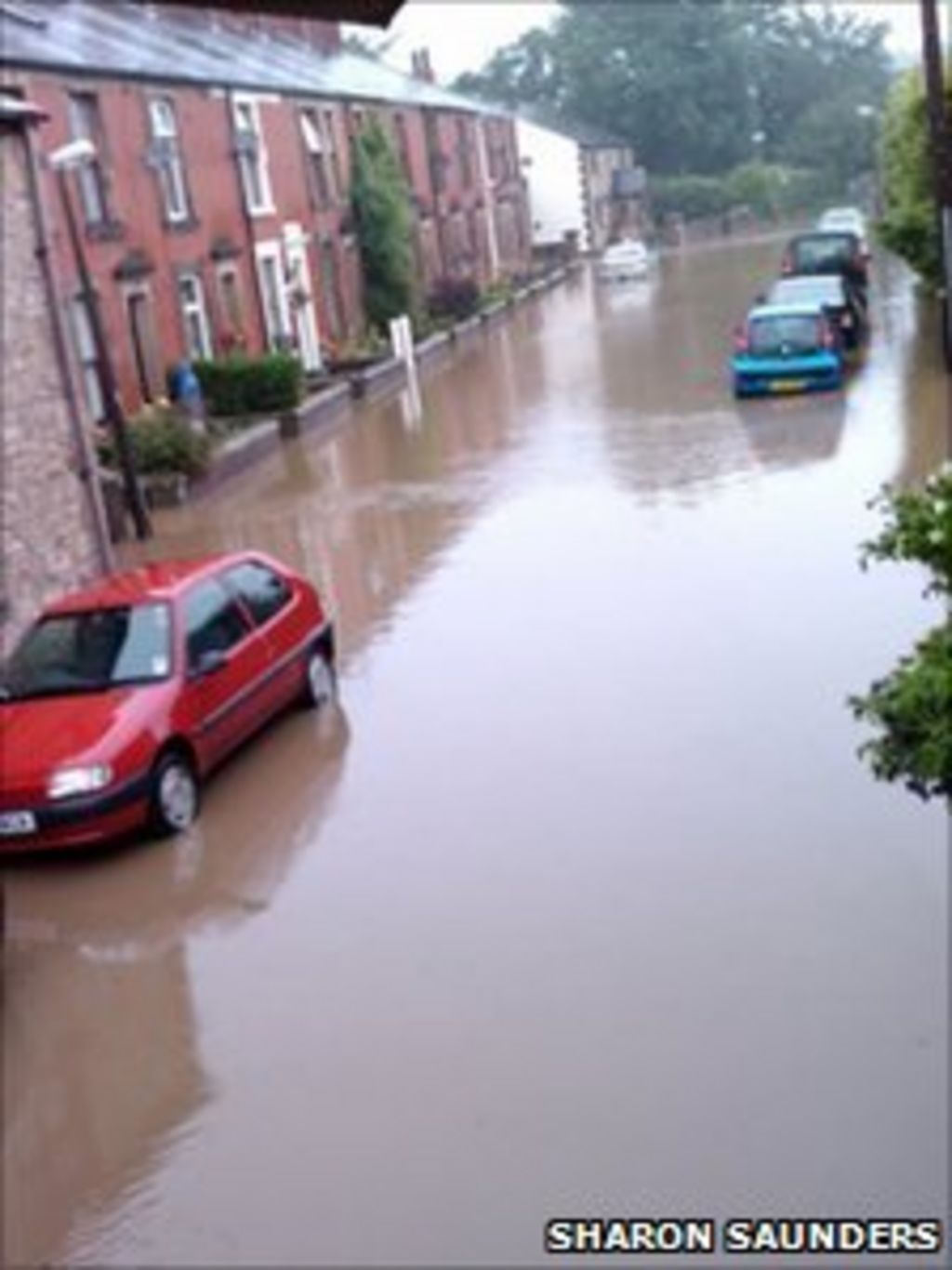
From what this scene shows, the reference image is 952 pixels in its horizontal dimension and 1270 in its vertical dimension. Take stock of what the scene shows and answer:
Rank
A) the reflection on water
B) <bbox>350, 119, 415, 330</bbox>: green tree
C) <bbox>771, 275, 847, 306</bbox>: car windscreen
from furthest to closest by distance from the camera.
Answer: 1. <bbox>350, 119, 415, 330</bbox>: green tree
2. <bbox>771, 275, 847, 306</bbox>: car windscreen
3. the reflection on water

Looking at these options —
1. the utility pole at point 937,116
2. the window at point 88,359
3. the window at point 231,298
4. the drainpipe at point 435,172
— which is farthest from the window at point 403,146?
the utility pole at point 937,116

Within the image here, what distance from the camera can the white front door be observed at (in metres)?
35.8

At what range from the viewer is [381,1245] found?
623 centimetres

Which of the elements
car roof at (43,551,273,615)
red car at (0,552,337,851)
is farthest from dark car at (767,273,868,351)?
car roof at (43,551,273,615)

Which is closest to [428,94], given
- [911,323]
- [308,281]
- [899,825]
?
[308,281]

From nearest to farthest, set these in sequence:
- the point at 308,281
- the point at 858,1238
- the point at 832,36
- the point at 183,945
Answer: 1. the point at 858,1238
2. the point at 183,945
3. the point at 308,281
4. the point at 832,36

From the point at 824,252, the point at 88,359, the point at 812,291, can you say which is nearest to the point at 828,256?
the point at 824,252

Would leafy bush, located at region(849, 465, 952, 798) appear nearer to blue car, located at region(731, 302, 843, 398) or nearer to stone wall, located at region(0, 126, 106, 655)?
stone wall, located at region(0, 126, 106, 655)

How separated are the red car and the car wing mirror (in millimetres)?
10

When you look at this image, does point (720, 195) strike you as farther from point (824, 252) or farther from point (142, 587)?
point (142, 587)

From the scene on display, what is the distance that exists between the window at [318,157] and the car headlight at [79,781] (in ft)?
101

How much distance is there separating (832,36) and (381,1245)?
105m

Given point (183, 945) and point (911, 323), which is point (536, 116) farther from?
point (183, 945)

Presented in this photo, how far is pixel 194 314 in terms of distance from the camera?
1214 inches
